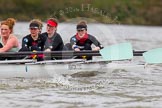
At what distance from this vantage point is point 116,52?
12281 mm

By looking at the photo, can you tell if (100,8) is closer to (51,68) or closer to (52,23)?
(52,23)

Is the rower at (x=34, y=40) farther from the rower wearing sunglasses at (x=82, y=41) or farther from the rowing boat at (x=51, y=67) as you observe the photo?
the rower wearing sunglasses at (x=82, y=41)

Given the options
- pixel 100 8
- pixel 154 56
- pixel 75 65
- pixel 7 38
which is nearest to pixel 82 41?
pixel 75 65

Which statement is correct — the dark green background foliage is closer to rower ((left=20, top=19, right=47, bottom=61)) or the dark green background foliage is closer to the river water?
rower ((left=20, top=19, right=47, bottom=61))

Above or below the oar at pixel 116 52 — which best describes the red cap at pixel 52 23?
above

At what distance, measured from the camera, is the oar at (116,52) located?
40.1 feet

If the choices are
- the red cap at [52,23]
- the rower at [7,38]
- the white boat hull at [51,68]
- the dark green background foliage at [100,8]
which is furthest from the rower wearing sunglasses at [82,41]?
the dark green background foliage at [100,8]

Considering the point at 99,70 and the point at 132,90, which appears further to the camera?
the point at 99,70

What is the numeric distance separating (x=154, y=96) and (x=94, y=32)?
1776 centimetres

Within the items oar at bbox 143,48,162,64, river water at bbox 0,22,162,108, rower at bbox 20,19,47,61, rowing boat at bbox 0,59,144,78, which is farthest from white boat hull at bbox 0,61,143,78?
rower at bbox 20,19,47,61

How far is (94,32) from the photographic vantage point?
91.2 feet

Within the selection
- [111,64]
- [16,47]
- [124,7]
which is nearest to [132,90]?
[111,64]

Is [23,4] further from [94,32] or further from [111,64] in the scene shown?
[111,64]

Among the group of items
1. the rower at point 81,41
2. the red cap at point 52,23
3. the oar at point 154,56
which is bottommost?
the oar at point 154,56
